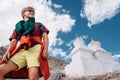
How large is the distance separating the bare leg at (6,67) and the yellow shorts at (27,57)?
5 centimetres

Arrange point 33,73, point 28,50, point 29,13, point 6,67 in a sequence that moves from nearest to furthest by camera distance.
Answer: point 33,73, point 6,67, point 28,50, point 29,13

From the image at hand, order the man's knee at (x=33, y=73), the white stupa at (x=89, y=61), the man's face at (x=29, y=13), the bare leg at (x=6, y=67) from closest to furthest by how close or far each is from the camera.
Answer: the man's knee at (x=33, y=73) → the bare leg at (x=6, y=67) → the man's face at (x=29, y=13) → the white stupa at (x=89, y=61)

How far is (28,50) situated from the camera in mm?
4801

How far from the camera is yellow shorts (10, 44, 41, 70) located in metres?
4.64

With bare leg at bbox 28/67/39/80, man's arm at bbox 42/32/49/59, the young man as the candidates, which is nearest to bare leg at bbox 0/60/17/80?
the young man

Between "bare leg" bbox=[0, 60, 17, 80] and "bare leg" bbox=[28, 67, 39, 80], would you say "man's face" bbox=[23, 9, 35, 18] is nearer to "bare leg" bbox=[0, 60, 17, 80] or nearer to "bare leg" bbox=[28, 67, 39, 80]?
"bare leg" bbox=[0, 60, 17, 80]

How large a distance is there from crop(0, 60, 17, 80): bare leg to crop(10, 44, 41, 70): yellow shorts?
0.18 ft

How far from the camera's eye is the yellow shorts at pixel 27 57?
4641 millimetres

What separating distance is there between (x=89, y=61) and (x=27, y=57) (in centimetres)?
853

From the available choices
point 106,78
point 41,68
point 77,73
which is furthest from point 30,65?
point 77,73

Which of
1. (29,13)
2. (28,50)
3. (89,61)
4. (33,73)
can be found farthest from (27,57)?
(89,61)

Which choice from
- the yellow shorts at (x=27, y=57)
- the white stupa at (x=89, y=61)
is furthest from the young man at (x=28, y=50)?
the white stupa at (x=89, y=61)

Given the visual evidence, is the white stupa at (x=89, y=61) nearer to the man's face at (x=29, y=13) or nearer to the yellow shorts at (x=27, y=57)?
the man's face at (x=29, y=13)

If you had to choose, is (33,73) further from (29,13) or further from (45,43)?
(29,13)
